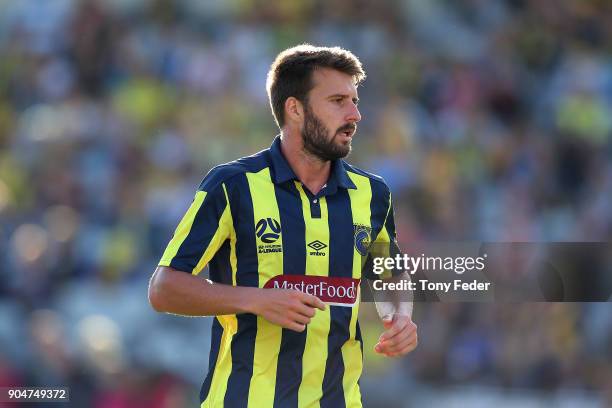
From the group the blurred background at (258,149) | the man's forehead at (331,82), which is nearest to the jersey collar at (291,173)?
the man's forehead at (331,82)

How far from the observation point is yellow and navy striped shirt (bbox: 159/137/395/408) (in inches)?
149

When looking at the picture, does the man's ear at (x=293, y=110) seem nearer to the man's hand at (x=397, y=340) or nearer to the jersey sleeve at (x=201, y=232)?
the jersey sleeve at (x=201, y=232)

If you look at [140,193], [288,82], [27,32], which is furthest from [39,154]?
[288,82]

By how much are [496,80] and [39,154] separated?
3939 millimetres

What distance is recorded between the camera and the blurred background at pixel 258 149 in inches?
301

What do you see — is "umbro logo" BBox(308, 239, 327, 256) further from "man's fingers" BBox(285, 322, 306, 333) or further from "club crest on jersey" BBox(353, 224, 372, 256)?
"man's fingers" BBox(285, 322, 306, 333)

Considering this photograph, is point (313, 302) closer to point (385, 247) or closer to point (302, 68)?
point (385, 247)

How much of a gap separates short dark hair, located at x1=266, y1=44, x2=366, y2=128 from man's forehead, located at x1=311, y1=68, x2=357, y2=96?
0.01 m

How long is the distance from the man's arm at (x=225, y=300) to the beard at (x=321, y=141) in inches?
24.7

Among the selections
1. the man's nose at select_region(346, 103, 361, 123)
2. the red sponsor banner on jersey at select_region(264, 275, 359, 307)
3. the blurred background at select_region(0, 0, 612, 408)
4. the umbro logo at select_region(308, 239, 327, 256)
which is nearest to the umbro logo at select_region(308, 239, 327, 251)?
the umbro logo at select_region(308, 239, 327, 256)

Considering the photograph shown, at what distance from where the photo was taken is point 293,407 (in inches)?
148

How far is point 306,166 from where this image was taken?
4.04 meters

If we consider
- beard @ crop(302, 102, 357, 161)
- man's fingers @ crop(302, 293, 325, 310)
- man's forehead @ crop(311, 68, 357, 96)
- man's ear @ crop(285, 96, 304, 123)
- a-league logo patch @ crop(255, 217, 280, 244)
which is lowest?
man's fingers @ crop(302, 293, 325, 310)

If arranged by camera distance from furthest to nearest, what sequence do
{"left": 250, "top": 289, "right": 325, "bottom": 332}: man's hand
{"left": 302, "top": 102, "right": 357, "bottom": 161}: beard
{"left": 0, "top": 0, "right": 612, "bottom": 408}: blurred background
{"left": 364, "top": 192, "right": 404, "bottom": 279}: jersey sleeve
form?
{"left": 0, "top": 0, "right": 612, "bottom": 408}: blurred background → {"left": 364, "top": 192, "right": 404, "bottom": 279}: jersey sleeve → {"left": 302, "top": 102, "right": 357, "bottom": 161}: beard → {"left": 250, "top": 289, "right": 325, "bottom": 332}: man's hand
